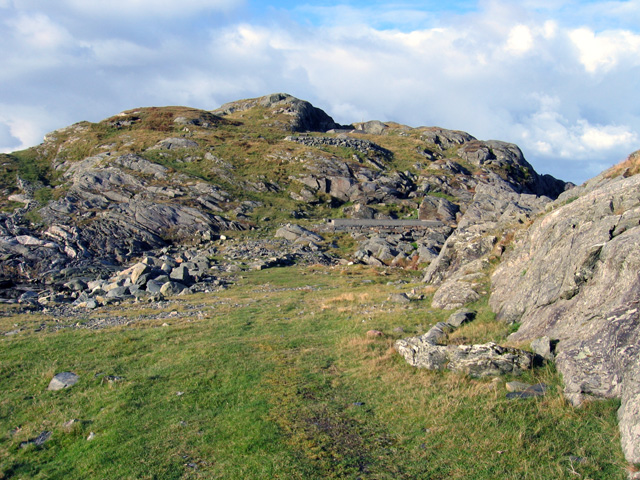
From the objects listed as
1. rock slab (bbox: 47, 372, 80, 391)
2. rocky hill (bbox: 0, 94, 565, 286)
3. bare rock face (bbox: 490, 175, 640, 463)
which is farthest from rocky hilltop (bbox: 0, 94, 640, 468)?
rock slab (bbox: 47, 372, 80, 391)

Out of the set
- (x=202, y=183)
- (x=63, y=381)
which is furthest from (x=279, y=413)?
(x=202, y=183)

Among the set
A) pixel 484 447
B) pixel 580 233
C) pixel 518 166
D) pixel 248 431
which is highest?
pixel 518 166

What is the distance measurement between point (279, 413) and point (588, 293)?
387 inches

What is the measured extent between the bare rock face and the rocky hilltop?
0.19 ft

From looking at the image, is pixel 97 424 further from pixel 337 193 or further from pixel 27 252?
pixel 337 193

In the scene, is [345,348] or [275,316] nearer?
[345,348]

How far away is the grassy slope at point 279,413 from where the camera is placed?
28.7 feet

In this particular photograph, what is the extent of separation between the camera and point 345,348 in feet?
54.3

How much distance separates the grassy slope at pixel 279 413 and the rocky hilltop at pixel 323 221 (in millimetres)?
1323

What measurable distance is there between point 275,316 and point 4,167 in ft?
248

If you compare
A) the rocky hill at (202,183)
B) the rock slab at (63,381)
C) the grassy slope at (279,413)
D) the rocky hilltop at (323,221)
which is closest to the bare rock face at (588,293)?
the rocky hilltop at (323,221)

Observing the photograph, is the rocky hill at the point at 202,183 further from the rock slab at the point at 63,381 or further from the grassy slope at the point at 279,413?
the rock slab at the point at 63,381

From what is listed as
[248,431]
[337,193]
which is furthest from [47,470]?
[337,193]

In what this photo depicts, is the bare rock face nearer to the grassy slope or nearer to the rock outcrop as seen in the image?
the grassy slope
